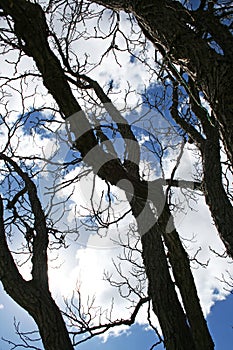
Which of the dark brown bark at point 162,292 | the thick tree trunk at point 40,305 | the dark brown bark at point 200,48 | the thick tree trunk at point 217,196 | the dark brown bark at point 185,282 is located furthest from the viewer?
the dark brown bark at point 185,282

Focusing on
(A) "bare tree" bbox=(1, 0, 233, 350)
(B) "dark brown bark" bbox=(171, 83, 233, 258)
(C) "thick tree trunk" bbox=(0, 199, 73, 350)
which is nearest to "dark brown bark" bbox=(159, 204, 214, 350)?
(A) "bare tree" bbox=(1, 0, 233, 350)

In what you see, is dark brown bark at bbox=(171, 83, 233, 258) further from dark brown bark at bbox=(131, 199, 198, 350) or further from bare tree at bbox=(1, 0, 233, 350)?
dark brown bark at bbox=(131, 199, 198, 350)

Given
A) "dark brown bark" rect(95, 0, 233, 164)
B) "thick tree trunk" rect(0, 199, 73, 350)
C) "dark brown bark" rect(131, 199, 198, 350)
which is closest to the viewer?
"dark brown bark" rect(95, 0, 233, 164)

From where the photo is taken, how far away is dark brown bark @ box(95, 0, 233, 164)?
1.57m

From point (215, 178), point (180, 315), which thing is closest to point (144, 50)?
point (215, 178)

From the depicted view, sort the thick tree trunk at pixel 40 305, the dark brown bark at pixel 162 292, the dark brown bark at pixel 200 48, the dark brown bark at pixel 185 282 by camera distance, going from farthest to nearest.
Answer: the dark brown bark at pixel 185 282, the dark brown bark at pixel 162 292, the thick tree trunk at pixel 40 305, the dark brown bark at pixel 200 48

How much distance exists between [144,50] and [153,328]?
295cm

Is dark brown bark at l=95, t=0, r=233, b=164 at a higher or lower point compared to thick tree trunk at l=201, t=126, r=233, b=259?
higher

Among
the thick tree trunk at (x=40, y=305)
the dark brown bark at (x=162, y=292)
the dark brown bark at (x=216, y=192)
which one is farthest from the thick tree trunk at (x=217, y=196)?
the thick tree trunk at (x=40, y=305)

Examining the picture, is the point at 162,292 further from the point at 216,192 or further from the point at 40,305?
the point at 216,192

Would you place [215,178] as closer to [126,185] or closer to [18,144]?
[126,185]

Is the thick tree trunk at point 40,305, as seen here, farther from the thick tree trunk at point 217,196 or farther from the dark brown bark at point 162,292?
the thick tree trunk at point 217,196

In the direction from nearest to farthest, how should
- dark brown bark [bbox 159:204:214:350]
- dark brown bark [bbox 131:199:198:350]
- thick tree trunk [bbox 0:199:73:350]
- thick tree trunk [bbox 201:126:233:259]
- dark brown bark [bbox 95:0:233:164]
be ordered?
dark brown bark [bbox 95:0:233:164] → thick tree trunk [bbox 201:126:233:259] → thick tree trunk [bbox 0:199:73:350] → dark brown bark [bbox 131:199:198:350] → dark brown bark [bbox 159:204:214:350]

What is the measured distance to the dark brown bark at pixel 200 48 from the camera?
1.57 meters
